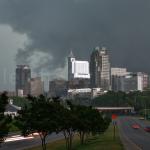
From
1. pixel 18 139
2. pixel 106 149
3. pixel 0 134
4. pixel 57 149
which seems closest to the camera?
pixel 0 134

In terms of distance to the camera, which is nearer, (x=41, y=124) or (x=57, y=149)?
(x=41, y=124)

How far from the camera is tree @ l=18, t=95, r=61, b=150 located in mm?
51250

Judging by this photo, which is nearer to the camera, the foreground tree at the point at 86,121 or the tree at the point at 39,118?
the tree at the point at 39,118

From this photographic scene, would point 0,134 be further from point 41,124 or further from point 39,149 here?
point 39,149

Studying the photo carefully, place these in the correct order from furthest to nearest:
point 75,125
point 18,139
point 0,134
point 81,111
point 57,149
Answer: point 18,139 → point 81,111 → point 57,149 → point 75,125 → point 0,134

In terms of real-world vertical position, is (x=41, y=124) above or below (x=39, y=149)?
above

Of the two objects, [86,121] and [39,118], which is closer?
[39,118]

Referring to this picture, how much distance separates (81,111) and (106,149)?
56.8 feet

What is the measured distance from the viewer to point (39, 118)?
52188 millimetres

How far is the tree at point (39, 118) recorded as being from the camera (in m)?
51.2

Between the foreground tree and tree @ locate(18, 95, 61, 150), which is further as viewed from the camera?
the foreground tree

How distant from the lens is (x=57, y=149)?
78.0 m

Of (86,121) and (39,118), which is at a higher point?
(39,118)

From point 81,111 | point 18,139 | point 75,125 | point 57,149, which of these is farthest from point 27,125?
point 18,139
